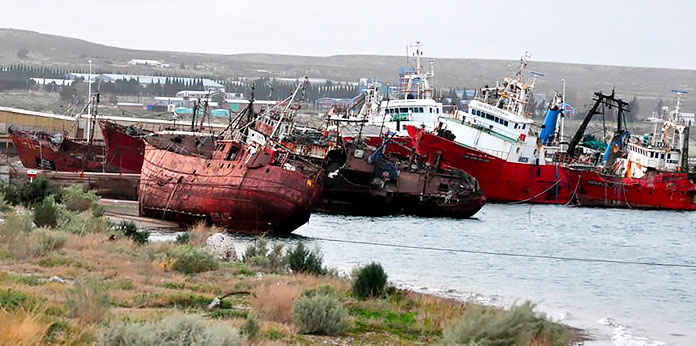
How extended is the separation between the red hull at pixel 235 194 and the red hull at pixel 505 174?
62.5ft

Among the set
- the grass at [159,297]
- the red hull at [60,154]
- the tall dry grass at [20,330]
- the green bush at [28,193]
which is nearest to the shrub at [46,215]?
the grass at [159,297]

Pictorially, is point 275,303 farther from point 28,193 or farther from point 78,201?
point 28,193

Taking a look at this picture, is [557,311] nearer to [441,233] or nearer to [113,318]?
[113,318]

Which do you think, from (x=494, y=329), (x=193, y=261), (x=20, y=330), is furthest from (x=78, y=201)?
(x=20, y=330)

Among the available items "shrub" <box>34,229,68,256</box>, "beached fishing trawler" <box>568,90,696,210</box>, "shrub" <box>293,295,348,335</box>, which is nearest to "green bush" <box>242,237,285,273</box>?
"shrub" <box>34,229,68,256</box>

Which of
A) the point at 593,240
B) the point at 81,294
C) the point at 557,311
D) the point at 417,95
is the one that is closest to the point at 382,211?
the point at 593,240

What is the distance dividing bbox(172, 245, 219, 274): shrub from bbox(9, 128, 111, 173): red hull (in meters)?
31.0

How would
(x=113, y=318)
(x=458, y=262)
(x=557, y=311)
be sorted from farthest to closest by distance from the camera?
(x=458, y=262)
(x=557, y=311)
(x=113, y=318)

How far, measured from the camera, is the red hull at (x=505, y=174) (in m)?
55.2

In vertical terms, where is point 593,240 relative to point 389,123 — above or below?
below

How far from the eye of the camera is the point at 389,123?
2379 inches

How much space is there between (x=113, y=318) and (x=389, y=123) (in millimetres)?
48629

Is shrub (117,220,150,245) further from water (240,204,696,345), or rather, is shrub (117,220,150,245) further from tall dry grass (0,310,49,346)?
tall dry grass (0,310,49,346)

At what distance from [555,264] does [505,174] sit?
24273 millimetres
